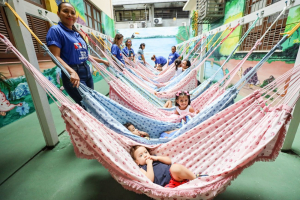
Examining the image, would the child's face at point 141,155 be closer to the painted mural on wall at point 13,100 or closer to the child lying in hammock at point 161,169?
the child lying in hammock at point 161,169

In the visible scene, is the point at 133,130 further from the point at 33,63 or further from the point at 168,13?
the point at 168,13

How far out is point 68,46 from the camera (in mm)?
958

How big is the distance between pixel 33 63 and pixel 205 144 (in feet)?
4.55

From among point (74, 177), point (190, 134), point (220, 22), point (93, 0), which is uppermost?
point (93, 0)

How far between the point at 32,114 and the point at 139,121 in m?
1.79

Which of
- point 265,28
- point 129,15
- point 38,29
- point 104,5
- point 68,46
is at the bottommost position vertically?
point 68,46

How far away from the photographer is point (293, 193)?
0.84m

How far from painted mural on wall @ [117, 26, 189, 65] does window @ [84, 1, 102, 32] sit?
98.8 inches

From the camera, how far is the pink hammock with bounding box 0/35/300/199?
0.61 metres

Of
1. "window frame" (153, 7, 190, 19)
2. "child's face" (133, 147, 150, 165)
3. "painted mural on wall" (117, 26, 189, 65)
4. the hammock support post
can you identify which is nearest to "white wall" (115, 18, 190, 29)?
"window frame" (153, 7, 190, 19)

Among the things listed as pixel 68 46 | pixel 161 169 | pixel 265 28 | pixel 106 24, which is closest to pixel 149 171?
pixel 161 169

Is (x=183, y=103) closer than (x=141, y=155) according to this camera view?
No

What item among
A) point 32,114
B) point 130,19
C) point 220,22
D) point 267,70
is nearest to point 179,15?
point 130,19

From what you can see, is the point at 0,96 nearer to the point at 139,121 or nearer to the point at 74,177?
the point at 74,177
